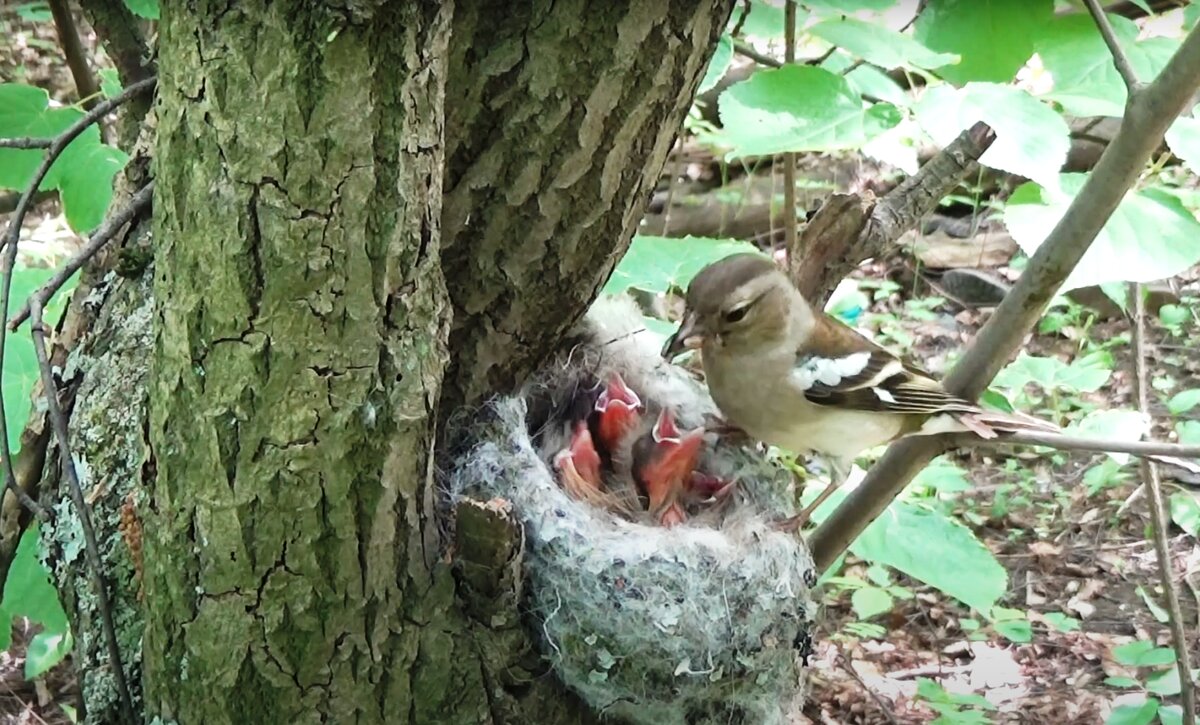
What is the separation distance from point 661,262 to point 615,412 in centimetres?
30

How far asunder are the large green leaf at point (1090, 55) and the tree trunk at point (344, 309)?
719 mm

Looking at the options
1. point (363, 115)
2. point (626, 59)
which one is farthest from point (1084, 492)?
point (363, 115)

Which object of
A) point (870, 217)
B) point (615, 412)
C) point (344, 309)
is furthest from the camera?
point (615, 412)

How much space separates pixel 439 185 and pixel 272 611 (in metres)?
0.50

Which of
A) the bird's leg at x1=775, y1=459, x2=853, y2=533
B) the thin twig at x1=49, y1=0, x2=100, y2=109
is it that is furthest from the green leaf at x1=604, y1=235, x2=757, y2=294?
the thin twig at x1=49, y1=0, x2=100, y2=109

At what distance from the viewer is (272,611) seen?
4.14 feet

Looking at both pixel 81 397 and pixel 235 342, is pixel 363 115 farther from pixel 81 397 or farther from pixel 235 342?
pixel 81 397

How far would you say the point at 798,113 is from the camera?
66.4 inches

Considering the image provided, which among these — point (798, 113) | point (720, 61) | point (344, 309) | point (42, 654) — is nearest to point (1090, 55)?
point (798, 113)

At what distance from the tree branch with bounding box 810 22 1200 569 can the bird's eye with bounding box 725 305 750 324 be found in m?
0.35

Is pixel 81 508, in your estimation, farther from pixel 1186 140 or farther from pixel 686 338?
pixel 1186 140

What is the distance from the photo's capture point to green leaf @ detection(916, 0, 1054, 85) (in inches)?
69.2

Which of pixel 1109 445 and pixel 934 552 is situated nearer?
pixel 1109 445

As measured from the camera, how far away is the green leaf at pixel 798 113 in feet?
5.41
